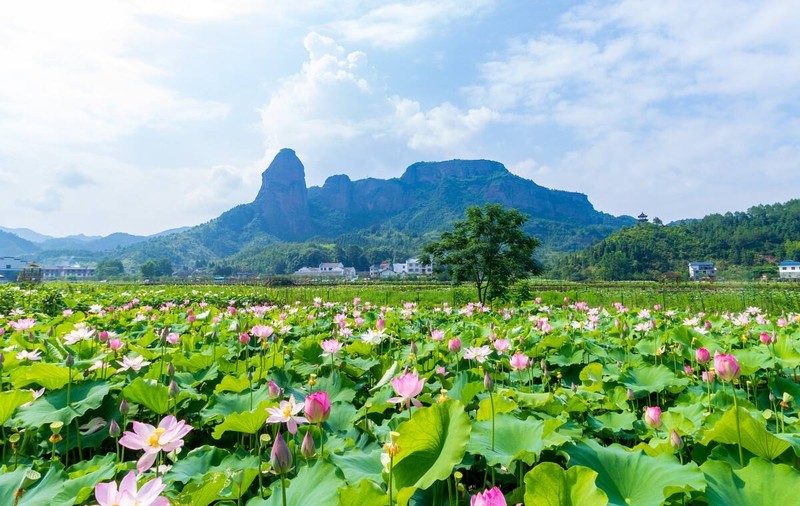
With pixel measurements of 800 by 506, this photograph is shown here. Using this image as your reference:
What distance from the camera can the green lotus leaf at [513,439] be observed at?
1273 mm

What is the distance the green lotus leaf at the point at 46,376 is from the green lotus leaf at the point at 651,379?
2.71m

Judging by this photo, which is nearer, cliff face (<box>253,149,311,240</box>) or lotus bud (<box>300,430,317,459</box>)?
lotus bud (<box>300,430,317,459</box>)

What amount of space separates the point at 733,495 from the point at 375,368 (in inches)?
72.5

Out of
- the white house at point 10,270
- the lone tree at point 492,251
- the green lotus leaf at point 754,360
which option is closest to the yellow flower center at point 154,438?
the green lotus leaf at point 754,360

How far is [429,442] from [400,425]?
0.11m

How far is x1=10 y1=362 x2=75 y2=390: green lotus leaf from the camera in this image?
2.02 metres

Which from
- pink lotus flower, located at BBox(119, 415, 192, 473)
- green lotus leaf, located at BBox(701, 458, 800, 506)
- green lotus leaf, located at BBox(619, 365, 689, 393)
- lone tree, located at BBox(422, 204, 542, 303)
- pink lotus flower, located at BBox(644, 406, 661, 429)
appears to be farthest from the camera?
lone tree, located at BBox(422, 204, 542, 303)

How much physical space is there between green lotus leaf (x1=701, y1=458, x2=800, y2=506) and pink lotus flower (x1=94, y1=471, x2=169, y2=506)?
1.28 metres

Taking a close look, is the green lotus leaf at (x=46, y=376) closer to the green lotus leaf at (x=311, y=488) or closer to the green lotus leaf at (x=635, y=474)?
the green lotus leaf at (x=311, y=488)

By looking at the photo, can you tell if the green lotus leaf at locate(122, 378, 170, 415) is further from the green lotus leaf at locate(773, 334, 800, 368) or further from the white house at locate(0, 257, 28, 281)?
the white house at locate(0, 257, 28, 281)

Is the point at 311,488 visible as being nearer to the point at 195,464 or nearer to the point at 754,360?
the point at 195,464

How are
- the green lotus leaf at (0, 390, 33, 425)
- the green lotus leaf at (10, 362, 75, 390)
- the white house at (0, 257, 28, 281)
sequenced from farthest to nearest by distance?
the white house at (0, 257, 28, 281) < the green lotus leaf at (10, 362, 75, 390) < the green lotus leaf at (0, 390, 33, 425)

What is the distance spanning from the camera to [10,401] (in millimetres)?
1696

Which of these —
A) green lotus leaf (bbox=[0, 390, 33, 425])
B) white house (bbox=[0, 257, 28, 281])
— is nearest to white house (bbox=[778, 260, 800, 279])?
green lotus leaf (bbox=[0, 390, 33, 425])
